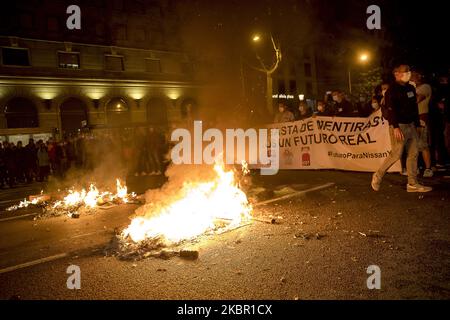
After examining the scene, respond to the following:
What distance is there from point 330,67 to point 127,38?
101 feet

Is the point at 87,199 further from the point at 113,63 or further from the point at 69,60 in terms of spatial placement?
the point at 113,63

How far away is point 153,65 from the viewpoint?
3325 cm

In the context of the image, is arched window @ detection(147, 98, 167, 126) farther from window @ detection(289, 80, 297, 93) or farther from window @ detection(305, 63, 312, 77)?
window @ detection(305, 63, 312, 77)

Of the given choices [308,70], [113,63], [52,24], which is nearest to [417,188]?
[52,24]

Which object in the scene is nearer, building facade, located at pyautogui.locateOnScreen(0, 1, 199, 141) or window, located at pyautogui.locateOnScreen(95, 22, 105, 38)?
building facade, located at pyautogui.locateOnScreen(0, 1, 199, 141)

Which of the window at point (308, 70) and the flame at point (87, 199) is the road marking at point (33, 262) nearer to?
the flame at point (87, 199)

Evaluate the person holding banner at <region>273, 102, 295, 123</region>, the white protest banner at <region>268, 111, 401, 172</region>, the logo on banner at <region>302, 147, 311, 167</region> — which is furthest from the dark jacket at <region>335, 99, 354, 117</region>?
the person holding banner at <region>273, 102, 295, 123</region>

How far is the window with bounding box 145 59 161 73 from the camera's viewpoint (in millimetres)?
32938

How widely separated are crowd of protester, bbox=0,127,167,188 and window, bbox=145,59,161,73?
59.5 ft

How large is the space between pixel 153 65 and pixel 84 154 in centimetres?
1974

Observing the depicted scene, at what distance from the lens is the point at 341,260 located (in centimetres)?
386
